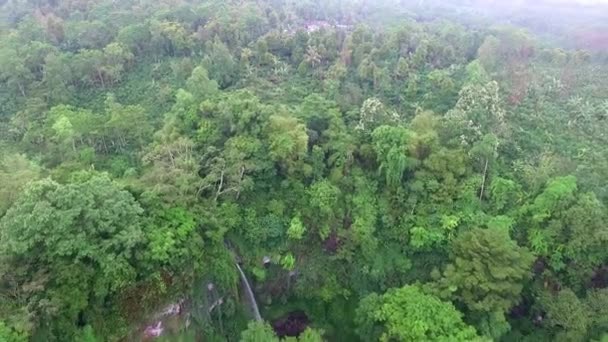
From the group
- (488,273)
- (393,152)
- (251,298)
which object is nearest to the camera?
(488,273)

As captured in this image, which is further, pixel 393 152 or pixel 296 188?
pixel 296 188

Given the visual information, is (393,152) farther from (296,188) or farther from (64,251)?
(64,251)

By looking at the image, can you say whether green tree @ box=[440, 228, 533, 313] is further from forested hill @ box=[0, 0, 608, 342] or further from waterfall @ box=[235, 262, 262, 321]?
waterfall @ box=[235, 262, 262, 321]

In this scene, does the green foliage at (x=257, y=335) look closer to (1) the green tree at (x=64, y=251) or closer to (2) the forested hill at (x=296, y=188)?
(2) the forested hill at (x=296, y=188)

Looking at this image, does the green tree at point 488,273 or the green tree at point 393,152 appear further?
the green tree at point 393,152

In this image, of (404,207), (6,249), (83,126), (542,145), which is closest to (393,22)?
(542,145)

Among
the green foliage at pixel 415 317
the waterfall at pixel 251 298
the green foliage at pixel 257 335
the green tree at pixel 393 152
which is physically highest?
the green tree at pixel 393 152

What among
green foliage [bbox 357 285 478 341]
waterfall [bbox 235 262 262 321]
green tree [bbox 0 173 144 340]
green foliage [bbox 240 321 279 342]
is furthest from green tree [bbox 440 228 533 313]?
green tree [bbox 0 173 144 340]

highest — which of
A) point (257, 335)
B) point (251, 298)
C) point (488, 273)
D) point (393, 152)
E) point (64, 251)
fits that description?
point (64, 251)

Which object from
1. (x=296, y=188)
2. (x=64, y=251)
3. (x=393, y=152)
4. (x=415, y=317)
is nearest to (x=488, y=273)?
(x=415, y=317)

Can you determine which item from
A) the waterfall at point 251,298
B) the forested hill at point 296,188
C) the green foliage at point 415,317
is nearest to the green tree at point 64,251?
the forested hill at point 296,188
